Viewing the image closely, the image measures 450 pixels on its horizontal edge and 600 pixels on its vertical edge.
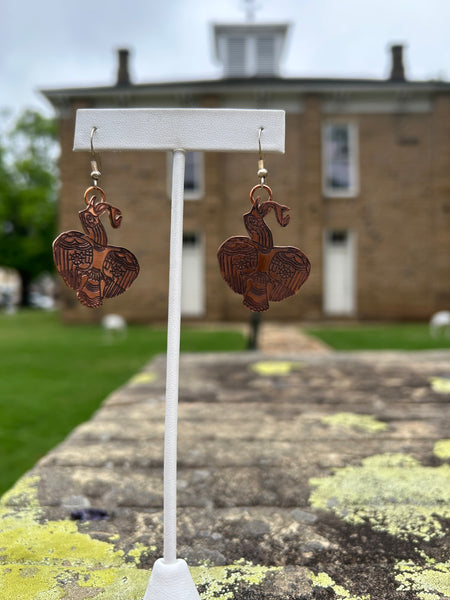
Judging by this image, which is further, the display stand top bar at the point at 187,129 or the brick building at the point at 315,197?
the brick building at the point at 315,197

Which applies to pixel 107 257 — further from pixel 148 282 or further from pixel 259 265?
pixel 148 282

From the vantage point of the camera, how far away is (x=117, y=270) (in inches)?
70.9

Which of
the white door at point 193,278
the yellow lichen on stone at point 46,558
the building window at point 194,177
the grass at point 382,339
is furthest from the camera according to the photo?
the white door at point 193,278

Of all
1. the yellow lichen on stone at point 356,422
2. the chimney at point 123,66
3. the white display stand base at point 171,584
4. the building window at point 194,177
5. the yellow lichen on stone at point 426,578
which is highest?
the chimney at point 123,66

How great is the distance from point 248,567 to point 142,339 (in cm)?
956

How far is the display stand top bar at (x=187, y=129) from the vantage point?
1.69 meters

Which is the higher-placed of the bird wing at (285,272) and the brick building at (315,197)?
the brick building at (315,197)

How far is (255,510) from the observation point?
7.26 ft

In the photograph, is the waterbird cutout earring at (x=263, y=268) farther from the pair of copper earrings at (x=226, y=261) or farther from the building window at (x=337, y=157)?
the building window at (x=337, y=157)

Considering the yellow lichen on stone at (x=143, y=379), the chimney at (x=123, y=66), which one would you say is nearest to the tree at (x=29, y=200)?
the chimney at (x=123, y=66)

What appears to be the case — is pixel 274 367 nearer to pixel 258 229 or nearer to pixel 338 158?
pixel 258 229

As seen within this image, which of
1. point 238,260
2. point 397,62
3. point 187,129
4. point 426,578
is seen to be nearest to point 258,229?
point 238,260

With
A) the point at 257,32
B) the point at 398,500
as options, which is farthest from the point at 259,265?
the point at 257,32

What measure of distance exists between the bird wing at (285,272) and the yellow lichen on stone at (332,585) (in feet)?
3.00
